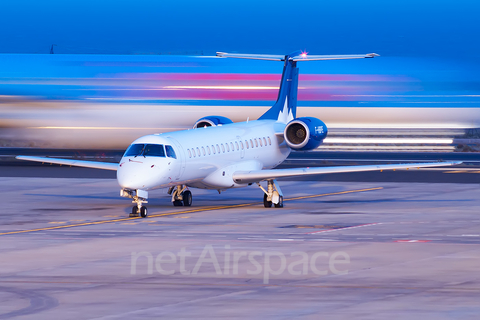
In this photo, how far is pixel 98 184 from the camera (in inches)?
1449

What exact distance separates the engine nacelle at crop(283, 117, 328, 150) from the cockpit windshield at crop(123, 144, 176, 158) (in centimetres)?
644

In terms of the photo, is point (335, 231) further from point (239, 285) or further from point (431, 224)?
point (239, 285)

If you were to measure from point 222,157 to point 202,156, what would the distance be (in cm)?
113

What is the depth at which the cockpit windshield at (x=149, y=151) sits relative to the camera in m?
25.9

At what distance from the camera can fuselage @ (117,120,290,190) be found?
2541 centimetres

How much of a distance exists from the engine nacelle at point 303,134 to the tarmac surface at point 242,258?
75.9 inches

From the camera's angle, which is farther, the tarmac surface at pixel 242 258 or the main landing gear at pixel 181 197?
the main landing gear at pixel 181 197

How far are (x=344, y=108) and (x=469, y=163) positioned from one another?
142 feet

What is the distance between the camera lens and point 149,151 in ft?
85.5

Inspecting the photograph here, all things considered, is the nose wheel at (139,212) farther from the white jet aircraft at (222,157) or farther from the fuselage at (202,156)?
the fuselage at (202,156)

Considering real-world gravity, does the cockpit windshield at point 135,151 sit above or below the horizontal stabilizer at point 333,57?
below

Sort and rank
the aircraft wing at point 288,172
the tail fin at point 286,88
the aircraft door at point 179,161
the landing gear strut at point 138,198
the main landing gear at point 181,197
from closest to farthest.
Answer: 1. the landing gear strut at point 138,198
2. the aircraft door at point 179,161
3. the aircraft wing at point 288,172
4. the main landing gear at point 181,197
5. the tail fin at point 286,88

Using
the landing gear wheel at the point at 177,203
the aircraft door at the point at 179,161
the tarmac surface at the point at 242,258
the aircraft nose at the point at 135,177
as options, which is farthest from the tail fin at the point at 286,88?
the aircraft nose at the point at 135,177


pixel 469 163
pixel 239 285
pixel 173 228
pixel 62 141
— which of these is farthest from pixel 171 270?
pixel 62 141
